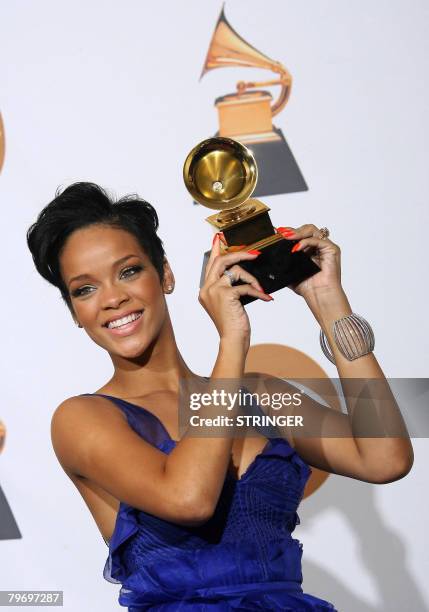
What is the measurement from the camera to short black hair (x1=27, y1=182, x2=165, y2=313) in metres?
1.85

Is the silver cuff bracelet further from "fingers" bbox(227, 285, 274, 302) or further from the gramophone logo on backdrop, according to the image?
the gramophone logo on backdrop

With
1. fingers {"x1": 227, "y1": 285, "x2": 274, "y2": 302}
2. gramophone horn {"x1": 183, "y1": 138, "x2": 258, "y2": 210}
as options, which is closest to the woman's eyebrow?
gramophone horn {"x1": 183, "y1": 138, "x2": 258, "y2": 210}

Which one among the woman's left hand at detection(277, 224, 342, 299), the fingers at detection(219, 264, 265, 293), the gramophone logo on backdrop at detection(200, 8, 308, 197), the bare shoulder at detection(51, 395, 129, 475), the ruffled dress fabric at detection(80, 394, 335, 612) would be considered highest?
the gramophone logo on backdrop at detection(200, 8, 308, 197)

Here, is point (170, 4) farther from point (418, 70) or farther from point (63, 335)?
point (63, 335)

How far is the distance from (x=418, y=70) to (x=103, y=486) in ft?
5.16

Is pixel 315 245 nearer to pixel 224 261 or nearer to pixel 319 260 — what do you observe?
pixel 319 260

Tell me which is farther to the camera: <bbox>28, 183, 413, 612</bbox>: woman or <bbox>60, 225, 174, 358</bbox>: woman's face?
<bbox>60, 225, 174, 358</bbox>: woman's face

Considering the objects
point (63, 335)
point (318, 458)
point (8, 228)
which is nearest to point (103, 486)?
point (318, 458)

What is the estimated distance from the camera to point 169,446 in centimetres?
173

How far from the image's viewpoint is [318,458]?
1919 mm

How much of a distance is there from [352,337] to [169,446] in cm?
42

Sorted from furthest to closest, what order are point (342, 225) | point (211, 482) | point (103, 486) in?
point (342, 225) < point (103, 486) < point (211, 482)

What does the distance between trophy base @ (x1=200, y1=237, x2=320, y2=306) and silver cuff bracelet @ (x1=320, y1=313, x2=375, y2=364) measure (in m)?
0.13

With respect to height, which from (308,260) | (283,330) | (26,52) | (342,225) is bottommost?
(308,260)
